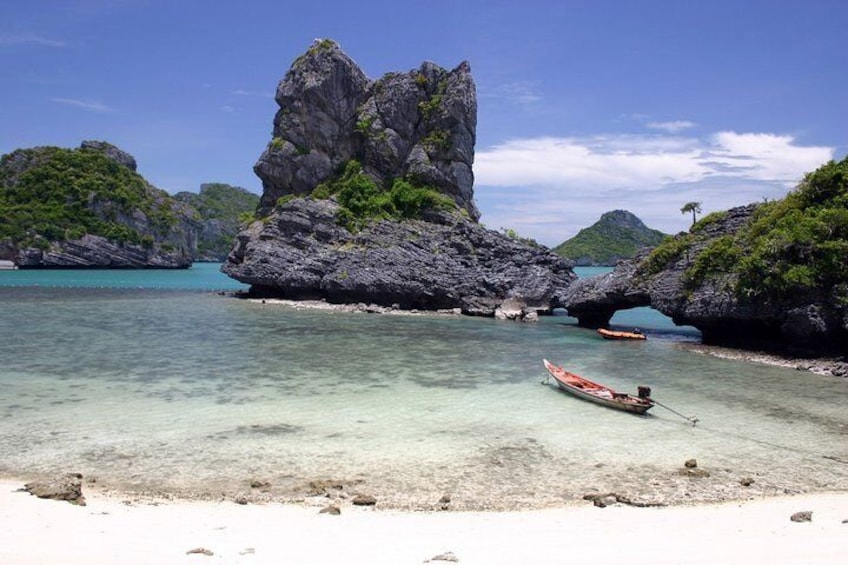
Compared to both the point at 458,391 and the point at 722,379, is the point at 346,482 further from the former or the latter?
the point at 722,379

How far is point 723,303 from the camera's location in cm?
3259

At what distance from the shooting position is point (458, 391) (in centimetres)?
2217

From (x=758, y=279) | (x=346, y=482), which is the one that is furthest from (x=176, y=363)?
(x=758, y=279)

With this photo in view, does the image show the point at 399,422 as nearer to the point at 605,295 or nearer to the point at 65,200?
the point at 605,295

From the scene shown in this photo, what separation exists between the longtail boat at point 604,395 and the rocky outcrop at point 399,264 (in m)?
30.5

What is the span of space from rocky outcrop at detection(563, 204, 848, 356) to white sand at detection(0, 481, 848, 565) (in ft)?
68.7

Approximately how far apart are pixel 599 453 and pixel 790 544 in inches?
248

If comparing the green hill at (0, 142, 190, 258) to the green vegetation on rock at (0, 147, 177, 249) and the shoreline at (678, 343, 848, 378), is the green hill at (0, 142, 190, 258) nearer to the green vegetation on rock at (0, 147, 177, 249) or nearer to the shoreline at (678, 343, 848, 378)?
the green vegetation on rock at (0, 147, 177, 249)

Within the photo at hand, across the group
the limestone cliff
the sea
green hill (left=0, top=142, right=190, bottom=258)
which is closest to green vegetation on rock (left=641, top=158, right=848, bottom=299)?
the limestone cliff

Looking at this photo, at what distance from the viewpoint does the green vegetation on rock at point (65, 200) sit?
359ft

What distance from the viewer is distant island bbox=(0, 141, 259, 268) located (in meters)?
109

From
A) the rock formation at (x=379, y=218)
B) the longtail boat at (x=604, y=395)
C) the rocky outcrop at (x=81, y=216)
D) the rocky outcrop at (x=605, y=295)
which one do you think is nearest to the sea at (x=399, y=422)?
the longtail boat at (x=604, y=395)

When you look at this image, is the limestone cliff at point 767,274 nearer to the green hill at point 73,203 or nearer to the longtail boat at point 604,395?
the longtail boat at point 604,395

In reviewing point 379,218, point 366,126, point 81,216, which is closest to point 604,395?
point 379,218
